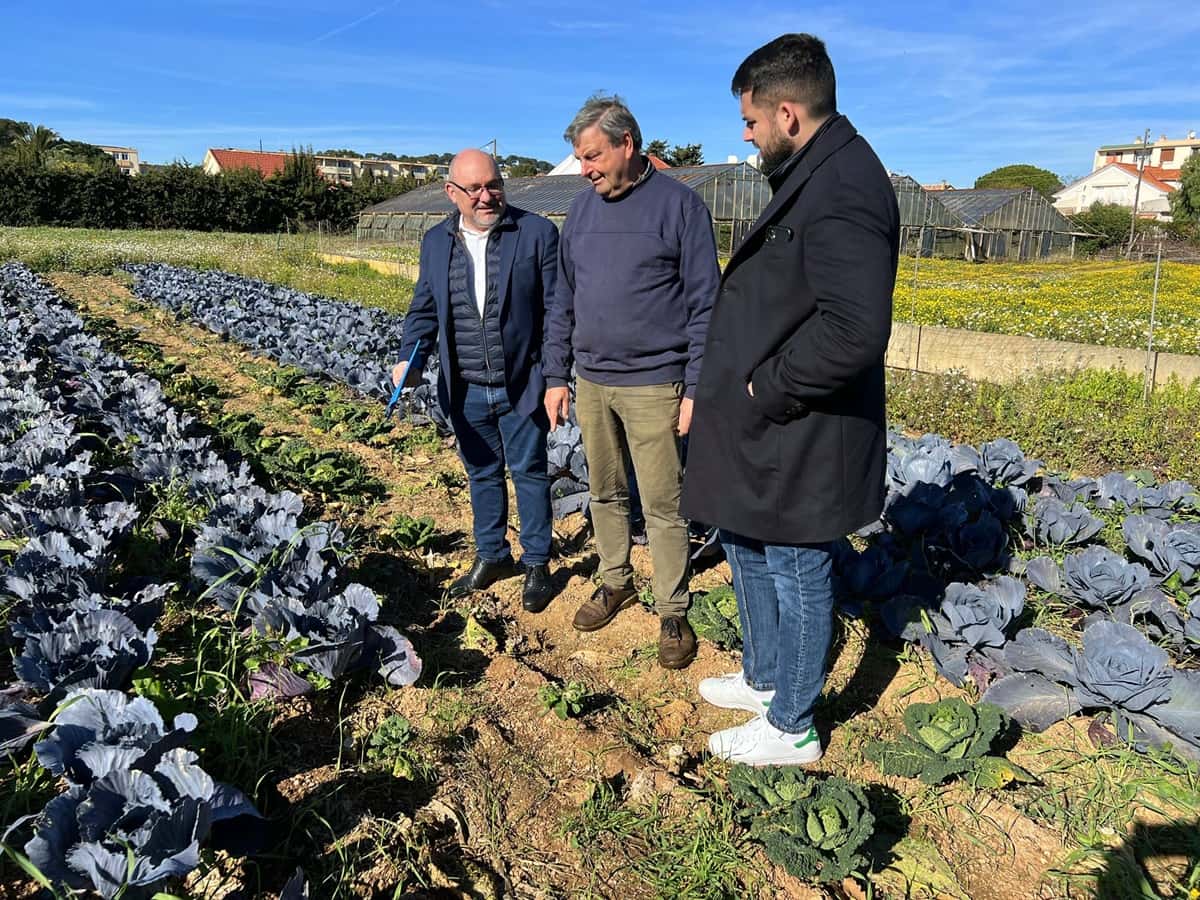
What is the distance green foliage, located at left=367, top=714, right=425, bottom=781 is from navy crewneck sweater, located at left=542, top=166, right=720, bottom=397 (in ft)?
4.20

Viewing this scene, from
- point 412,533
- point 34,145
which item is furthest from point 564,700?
point 34,145

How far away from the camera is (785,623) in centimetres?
210

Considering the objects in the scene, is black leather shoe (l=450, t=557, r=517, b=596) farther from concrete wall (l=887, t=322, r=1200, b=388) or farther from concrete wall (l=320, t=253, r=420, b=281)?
concrete wall (l=320, t=253, r=420, b=281)

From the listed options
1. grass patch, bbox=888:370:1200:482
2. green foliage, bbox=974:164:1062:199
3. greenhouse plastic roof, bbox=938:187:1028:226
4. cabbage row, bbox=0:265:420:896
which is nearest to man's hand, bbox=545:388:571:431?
cabbage row, bbox=0:265:420:896

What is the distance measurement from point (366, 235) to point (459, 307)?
32.3 meters

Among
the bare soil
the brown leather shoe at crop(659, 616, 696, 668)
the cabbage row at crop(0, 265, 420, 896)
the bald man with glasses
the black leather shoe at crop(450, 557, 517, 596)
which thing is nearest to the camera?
the cabbage row at crop(0, 265, 420, 896)

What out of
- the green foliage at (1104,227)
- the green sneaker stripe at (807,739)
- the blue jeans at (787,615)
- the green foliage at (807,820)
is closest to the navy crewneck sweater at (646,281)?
the blue jeans at (787,615)

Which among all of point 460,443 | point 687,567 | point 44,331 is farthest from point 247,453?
point 44,331

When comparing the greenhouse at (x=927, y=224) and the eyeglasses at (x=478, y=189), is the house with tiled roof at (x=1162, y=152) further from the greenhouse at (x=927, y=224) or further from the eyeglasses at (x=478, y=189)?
the eyeglasses at (x=478, y=189)

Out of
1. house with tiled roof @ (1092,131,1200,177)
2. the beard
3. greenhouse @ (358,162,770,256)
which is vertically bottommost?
the beard

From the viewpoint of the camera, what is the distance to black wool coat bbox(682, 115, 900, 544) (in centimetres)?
164

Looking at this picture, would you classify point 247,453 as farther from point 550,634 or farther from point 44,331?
point 44,331

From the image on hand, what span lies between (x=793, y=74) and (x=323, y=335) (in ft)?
25.4

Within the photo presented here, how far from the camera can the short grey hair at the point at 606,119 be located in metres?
2.44
